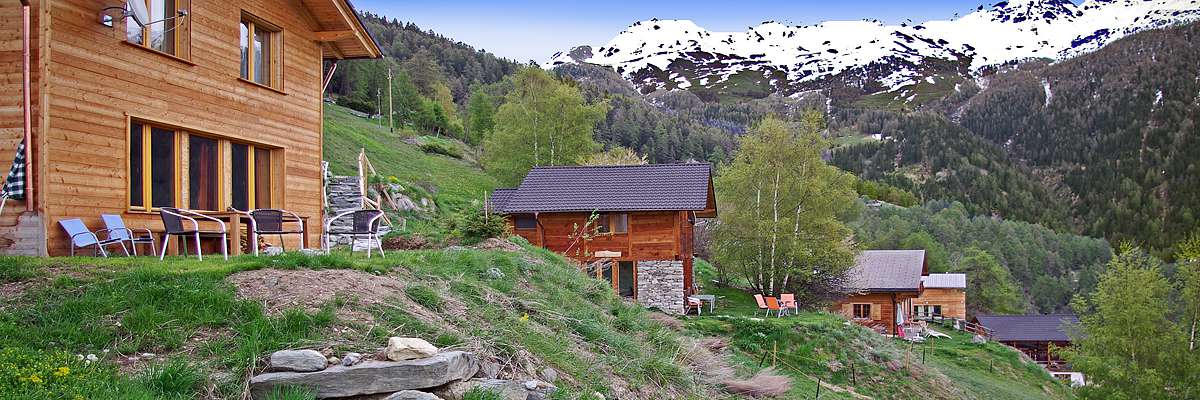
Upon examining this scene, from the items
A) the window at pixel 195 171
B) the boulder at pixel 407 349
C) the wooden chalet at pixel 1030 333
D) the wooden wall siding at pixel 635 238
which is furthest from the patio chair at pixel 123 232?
the wooden chalet at pixel 1030 333

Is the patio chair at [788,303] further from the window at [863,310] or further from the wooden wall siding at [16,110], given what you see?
the wooden wall siding at [16,110]

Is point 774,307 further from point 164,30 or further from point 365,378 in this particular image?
point 365,378

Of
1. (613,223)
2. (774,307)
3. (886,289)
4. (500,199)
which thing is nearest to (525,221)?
(500,199)

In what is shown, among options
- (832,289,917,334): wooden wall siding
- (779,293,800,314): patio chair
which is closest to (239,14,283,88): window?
(779,293,800,314): patio chair

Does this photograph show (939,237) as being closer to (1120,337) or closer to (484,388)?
(1120,337)

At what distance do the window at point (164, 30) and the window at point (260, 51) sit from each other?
1284mm

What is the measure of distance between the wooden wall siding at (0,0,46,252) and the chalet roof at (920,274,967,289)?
163 ft

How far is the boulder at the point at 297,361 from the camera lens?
657 centimetres

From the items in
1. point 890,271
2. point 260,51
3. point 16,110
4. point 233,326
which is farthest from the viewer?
point 890,271

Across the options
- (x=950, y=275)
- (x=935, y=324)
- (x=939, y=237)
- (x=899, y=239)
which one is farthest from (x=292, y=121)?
(x=939, y=237)

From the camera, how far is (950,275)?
54.2m

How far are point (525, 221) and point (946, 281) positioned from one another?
112 feet

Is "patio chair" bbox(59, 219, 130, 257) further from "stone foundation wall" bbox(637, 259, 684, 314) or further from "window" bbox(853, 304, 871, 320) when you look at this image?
"window" bbox(853, 304, 871, 320)

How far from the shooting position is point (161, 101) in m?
12.1
